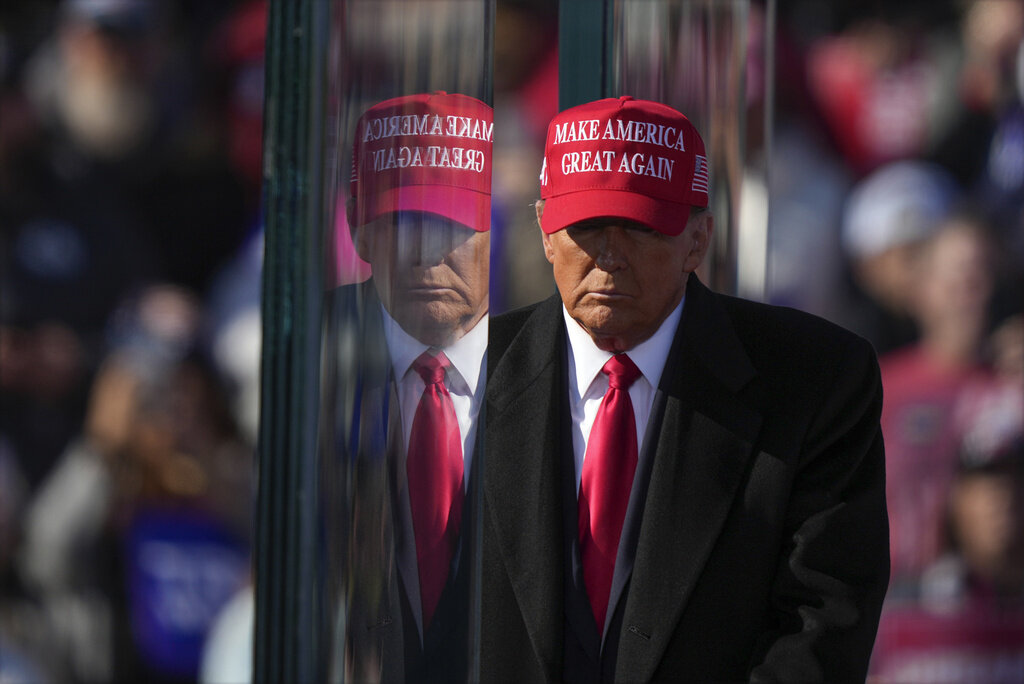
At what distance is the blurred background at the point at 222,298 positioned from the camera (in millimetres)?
2910

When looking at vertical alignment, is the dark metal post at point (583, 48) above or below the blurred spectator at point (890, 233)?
below

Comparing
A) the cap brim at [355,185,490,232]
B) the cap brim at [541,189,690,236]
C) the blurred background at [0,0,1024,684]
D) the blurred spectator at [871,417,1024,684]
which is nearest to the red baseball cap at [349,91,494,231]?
the cap brim at [355,185,490,232]

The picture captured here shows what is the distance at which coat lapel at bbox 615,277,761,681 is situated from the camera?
100cm

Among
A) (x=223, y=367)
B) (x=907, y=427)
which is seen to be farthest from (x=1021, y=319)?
(x=223, y=367)

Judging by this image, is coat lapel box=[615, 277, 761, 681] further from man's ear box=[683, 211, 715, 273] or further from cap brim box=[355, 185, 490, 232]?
cap brim box=[355, 185, 490, 232]

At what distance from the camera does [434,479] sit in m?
0.74

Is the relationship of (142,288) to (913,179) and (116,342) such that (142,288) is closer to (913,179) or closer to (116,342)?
(116,342)

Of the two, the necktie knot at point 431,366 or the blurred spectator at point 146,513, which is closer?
the necktie knot at point 431,366

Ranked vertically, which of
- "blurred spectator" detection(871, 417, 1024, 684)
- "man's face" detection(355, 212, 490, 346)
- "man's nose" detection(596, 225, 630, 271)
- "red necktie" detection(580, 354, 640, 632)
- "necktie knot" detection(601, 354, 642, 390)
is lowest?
"blurred spectator" detection(871, 417, 1024, 684)

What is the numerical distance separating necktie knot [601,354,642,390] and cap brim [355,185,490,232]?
287 millimetres

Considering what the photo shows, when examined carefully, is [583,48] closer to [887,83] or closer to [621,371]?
[621,371]

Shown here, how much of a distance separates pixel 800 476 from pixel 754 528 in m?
0.07

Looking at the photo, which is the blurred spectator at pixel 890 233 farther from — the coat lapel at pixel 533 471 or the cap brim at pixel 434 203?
the cap brim at pixel 434 203

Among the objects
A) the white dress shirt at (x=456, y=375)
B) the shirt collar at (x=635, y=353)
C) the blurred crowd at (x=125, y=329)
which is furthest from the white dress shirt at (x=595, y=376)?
the blurred crowd at (x=125, y=329)
